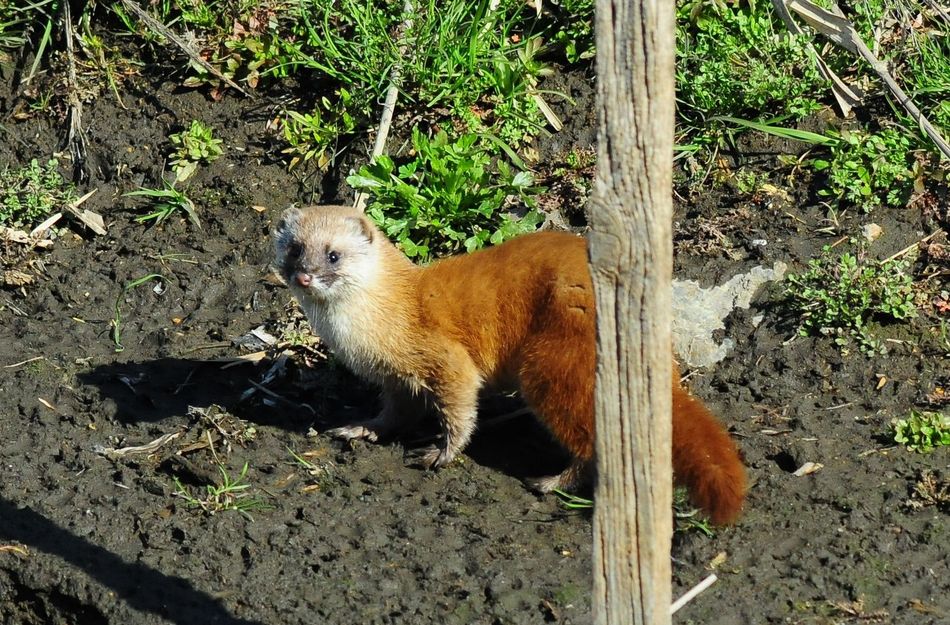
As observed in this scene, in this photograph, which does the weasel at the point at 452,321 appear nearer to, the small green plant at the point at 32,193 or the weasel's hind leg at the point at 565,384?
the weasel's hind leg at the point at 565,384

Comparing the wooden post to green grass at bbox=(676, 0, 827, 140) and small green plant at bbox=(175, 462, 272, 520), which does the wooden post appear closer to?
small green plant at bbox=(175, 462, 272, 520)

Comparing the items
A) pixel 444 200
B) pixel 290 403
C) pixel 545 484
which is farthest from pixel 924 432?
pixel 290 403

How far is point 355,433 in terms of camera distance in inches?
223

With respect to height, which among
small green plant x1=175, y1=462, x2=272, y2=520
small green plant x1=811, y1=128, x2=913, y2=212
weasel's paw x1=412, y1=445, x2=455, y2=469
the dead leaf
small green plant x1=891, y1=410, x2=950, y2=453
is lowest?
small green plant x1=175, y1=462, x2=272, y2=520

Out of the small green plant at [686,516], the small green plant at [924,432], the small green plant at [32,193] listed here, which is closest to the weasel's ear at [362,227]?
the small green plant at [686,516]

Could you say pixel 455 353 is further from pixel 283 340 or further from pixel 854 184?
pixel 854 184

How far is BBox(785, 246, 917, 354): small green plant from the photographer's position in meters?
5.82

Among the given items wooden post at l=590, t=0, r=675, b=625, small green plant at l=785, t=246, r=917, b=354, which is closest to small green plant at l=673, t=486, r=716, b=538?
wooden post at l=590, t=0, r=675, b=625

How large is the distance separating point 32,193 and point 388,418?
322 centimetres

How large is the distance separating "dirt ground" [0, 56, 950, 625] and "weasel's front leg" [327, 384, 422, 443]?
102 millimetres

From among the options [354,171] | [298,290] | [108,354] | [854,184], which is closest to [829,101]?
[854,184]

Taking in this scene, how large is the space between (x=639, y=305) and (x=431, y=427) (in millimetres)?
3083

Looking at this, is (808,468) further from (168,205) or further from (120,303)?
(168,205)

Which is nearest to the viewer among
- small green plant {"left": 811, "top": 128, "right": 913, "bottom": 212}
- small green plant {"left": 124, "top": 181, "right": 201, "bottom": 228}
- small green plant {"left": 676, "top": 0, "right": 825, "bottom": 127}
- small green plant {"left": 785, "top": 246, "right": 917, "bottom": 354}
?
small green plant {"left": 785, "top": 246, "right": 917, "bottom": 354}
